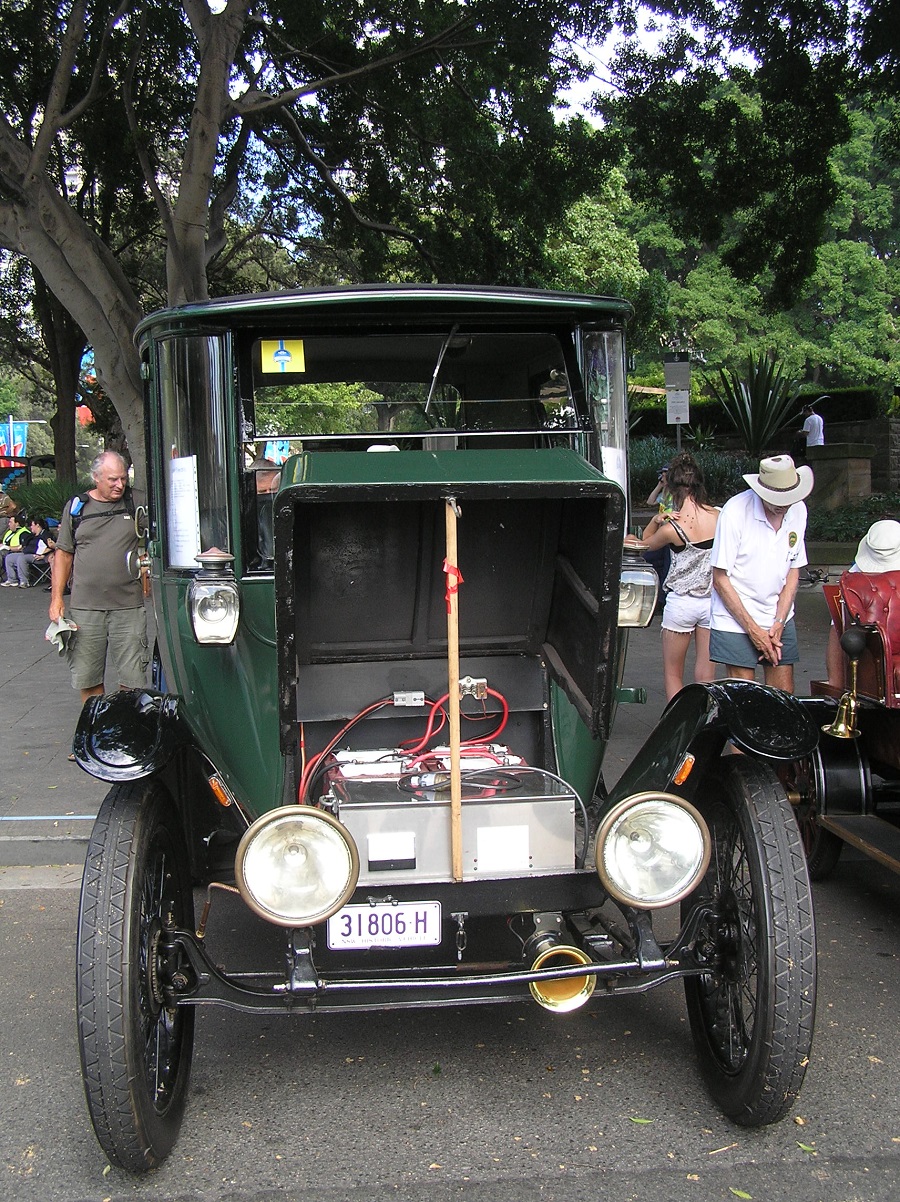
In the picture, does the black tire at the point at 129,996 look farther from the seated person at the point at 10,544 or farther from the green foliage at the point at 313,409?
the seated person at the point at 10,544

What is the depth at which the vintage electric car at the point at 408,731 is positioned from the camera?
114 inches

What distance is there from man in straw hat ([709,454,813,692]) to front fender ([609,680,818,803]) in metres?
1.82

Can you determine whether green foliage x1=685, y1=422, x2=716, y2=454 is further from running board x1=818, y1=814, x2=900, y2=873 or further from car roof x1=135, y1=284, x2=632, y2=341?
car roof x1=135, y1=284, x2=632, y2=341

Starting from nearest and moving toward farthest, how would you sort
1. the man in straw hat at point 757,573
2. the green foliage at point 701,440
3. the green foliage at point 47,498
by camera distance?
the man in straw hat at point 757,573 → the green foliage at point 701,440 → the green foliage at point 47,498

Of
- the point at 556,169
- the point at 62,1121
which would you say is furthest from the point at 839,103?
the point at 62,1121

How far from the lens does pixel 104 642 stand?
6.64 m

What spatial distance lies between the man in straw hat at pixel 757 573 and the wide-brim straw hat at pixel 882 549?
0.80m

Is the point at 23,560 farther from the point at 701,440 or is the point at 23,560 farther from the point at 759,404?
the point at 759,404

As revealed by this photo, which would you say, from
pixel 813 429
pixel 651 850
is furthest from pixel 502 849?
pixel 813 429

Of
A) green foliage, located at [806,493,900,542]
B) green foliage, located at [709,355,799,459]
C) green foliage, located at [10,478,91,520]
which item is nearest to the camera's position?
green foliage, located at [806,493,900,542]

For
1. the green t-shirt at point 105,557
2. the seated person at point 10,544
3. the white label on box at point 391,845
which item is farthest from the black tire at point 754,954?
the seated person at point 10,544

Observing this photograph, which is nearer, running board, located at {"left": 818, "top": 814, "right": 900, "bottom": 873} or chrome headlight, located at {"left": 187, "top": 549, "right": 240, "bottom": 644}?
chrome headlight, located at {"left": 187, "top": 549, "right": 240, "bottom": 644}

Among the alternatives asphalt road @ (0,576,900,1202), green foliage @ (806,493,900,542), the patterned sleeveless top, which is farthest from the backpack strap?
green foliage @ (806,493,900,542)

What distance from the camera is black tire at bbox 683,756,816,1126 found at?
2.87 m
